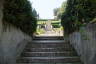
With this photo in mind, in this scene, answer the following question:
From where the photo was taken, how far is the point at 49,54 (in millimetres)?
6016

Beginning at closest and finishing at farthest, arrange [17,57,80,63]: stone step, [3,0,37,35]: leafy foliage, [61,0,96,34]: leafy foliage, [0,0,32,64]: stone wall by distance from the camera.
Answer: [0,0,32,64]: stone wall
[3,0,37,35]: leafy foliage
[17,57,80,63]: stone step
[61,0,96,34]: leafy foliage

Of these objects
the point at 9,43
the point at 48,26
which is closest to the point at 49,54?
the point at 9,43

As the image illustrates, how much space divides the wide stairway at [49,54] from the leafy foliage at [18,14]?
778mm

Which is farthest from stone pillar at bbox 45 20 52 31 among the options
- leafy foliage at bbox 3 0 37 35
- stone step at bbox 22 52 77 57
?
stone step at bbox 22 52 77 57

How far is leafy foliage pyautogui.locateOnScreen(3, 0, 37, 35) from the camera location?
4.96 m

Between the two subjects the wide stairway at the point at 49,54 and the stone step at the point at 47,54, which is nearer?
the wide stairway at the point at 49,54

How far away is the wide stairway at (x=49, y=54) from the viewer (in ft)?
18.1

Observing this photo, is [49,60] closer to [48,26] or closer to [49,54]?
[49,54]

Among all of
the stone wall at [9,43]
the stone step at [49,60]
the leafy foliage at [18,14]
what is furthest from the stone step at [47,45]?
the stone step at [49,60]

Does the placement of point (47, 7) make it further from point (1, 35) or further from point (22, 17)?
point (1, 35)

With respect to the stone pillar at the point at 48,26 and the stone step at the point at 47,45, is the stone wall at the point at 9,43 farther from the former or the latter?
the stone pillar at the point at 48,26

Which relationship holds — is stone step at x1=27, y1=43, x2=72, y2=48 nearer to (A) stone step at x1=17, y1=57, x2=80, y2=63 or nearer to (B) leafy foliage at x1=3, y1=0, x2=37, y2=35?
(B) leafy foliage at x1=3, y1=0, x2=37, y2=35

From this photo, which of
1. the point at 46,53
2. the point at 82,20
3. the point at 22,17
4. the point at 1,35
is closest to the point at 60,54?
the point at 46,53

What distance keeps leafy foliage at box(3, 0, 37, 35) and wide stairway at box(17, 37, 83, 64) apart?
2.55 feet
